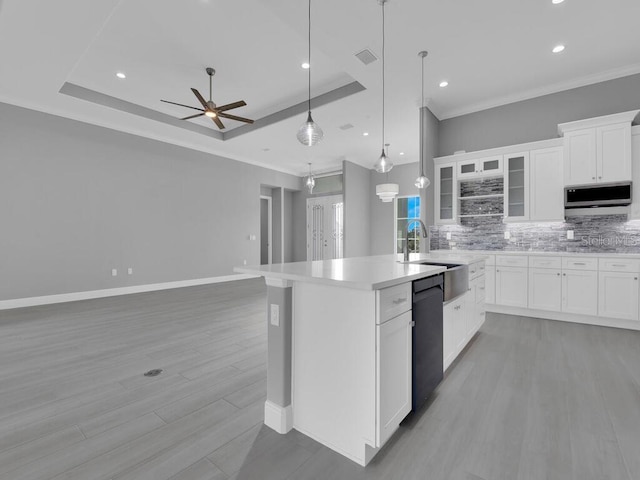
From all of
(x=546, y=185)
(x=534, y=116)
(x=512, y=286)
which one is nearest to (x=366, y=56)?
(x=534, y=116)

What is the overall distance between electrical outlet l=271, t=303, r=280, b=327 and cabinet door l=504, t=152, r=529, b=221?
14.5 feet

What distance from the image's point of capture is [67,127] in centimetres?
523

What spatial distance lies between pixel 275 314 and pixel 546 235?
15.7 ft

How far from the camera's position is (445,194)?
5172mm

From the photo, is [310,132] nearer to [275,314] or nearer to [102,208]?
[275,314]

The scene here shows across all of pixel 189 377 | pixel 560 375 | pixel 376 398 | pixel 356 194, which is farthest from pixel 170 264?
pixel 560 375

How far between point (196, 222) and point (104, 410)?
567 centimetres

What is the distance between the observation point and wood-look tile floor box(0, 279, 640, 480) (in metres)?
1.46

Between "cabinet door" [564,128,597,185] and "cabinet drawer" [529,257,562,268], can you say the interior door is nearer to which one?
"cabinet drawer" [529,257,562,268]

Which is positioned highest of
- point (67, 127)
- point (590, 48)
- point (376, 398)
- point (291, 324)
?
point (590, 48)

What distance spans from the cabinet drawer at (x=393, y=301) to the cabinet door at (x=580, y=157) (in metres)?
3.99

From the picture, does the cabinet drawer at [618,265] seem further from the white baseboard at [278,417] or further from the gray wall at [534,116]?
the white baseboard at [278,417]

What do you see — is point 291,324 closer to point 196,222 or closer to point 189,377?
point 189,377

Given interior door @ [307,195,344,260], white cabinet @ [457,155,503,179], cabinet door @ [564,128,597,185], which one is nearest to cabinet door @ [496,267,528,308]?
cabinet door @ [564,128,597,185]
